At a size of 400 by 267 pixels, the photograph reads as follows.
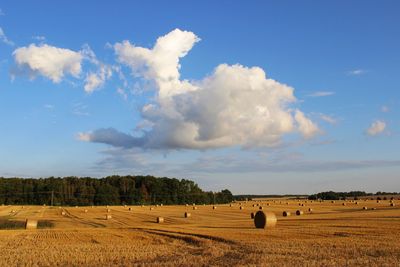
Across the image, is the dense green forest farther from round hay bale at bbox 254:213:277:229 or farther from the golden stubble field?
the golden stubble field

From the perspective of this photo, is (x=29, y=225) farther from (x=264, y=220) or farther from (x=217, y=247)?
(x=217, y=247)

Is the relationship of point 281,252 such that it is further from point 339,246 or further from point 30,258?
point 30,258

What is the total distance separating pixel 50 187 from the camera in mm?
142125

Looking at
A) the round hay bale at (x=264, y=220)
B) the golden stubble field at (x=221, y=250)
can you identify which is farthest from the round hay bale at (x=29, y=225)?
the round hay bale at (x=264, y=220)

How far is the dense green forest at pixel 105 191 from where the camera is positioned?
135 metres

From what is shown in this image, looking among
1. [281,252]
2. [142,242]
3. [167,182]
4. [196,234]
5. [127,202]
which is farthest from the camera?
Answer: [167,182]

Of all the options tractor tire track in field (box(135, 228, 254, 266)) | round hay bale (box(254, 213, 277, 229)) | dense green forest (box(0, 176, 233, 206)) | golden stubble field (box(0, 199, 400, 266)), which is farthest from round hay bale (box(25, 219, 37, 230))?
dense green forest (box(0, 176, 233, 206))

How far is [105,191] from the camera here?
138 meters

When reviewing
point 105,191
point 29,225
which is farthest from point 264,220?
point 105,191

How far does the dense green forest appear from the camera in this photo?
13475 cm

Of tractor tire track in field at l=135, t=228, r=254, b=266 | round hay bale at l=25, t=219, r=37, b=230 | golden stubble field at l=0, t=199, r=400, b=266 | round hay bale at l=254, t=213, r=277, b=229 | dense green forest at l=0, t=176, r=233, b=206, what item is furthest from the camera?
dense green forest at l=0, t=176, r=233, b=206

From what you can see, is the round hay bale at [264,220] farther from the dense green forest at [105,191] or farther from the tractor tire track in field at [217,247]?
the dense green forest at [105,191]

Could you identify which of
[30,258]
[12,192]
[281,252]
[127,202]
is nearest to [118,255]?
[30,258]

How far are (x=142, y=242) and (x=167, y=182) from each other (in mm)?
126971
